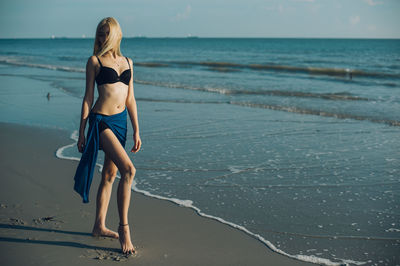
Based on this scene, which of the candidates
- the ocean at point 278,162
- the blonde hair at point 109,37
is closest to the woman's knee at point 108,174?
the blonde hair at point 109,37

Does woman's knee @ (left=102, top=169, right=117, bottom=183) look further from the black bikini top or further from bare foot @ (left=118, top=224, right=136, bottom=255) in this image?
the black bikini top

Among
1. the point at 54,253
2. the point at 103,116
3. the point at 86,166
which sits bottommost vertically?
the point at 54,253

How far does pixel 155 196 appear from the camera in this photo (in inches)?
205

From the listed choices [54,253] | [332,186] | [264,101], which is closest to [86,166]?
[54,253]

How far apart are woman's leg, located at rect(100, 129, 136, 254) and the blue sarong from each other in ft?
0.21

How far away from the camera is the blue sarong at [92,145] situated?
3643 millimetres

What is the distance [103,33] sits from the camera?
3.56 meters

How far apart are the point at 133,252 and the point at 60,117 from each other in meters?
7.57

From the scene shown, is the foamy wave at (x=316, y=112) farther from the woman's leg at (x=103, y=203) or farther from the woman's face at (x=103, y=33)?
the woman's face at (x=103, y=33)

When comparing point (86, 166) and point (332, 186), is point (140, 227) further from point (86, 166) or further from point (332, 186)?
point (332, 186)

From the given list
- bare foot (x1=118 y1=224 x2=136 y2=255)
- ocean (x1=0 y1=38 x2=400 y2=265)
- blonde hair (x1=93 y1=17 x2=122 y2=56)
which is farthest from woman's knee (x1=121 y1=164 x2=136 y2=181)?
ocean (x1=0 y1=38 x2=400 y2=265)

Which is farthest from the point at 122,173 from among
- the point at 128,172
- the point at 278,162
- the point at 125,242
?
the point at 278,162

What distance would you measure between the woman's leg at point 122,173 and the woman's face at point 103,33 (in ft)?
2.54

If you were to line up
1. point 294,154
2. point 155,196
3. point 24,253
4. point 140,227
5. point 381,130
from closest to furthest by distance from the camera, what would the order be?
point 24,253, point 140,227, point 155,196, point 294,154, point 381,130
